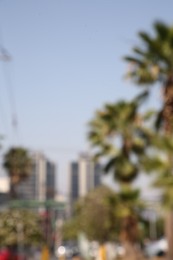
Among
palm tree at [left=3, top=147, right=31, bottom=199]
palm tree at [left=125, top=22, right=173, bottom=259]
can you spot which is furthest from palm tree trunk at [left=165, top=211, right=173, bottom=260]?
palm tree at [left=3, top=147, right=31, bottom=199]

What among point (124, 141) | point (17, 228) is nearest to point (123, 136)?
point (124, 141)

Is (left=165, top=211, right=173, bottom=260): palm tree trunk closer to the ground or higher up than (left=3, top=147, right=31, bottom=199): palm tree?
closer to the ground

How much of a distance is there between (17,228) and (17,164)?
3202 centimetres

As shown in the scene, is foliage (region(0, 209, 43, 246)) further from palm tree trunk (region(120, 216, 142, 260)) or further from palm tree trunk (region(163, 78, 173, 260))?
palm tree trunk (region(163, 78, 173, 260))

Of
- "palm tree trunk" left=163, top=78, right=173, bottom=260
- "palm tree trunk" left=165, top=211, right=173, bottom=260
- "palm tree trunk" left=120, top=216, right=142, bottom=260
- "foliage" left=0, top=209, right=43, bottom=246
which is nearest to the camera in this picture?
"palm tree trunk" left=165, top=211, right=173, bottom=260

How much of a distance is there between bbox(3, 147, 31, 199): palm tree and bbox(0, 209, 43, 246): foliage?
2682 centimetres

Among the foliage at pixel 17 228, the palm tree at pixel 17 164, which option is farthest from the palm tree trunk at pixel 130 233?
the palm tree at pixel 17 164

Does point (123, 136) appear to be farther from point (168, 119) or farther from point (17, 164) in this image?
point (17, 164)

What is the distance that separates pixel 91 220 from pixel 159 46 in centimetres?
5405

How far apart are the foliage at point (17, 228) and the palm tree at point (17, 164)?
26.8 m

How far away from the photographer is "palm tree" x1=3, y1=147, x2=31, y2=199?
75.2 meters

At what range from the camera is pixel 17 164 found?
75.1 m

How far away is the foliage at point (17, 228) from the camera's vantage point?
43000 mm

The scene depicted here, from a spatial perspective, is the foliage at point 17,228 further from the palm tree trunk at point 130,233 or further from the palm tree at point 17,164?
the palm tree at point 17,164
